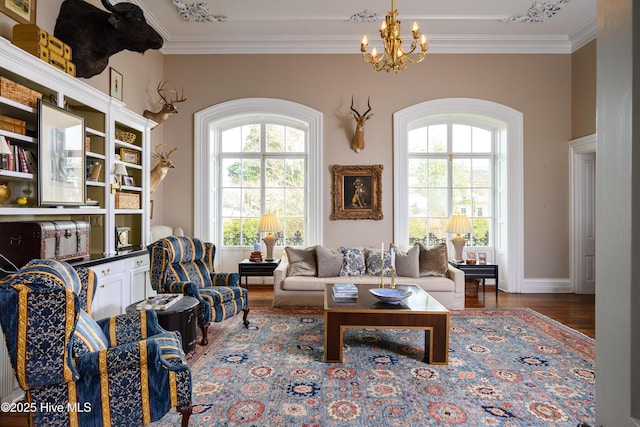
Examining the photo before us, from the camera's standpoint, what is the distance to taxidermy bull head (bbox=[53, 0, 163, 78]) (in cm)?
360

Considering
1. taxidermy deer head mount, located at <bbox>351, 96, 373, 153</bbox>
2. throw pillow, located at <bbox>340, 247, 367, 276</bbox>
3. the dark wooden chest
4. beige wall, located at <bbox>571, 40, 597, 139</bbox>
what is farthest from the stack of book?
beige wall, located at <bbox>571, 40, 597, 139</bbox>

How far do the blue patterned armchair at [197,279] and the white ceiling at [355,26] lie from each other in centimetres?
326

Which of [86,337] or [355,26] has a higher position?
[355,26]

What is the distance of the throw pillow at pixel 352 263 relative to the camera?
5195 millimetres

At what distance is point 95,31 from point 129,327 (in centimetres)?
299

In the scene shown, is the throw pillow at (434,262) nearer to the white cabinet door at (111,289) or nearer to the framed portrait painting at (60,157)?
the white cabinet door at (111,289)

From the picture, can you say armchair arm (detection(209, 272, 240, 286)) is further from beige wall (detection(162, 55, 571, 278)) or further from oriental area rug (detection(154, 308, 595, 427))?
beige wall (detection(162, 55, 571, 278))

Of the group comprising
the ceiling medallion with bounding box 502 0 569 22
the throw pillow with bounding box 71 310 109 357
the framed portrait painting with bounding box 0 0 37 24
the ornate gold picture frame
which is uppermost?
the ceiling medallion with bounding box 502 0 569 22

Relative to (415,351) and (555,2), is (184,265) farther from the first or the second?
(555,2)

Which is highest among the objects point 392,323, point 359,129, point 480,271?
point 359,129

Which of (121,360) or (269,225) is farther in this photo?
(269,225)

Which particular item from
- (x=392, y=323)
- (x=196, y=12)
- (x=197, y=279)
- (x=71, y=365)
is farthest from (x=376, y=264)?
(x=196, y=12)

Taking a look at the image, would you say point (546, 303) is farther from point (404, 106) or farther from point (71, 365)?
point (71, 365)

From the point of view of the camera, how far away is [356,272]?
5.20m
